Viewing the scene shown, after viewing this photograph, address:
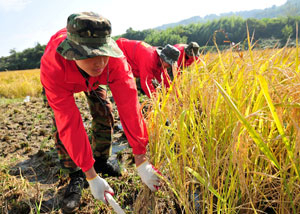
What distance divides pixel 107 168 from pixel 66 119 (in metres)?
0.72

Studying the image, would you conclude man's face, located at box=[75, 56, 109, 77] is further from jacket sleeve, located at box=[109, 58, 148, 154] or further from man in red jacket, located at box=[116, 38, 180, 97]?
man in red jacket, located at box=[116, 38, 180, 97]

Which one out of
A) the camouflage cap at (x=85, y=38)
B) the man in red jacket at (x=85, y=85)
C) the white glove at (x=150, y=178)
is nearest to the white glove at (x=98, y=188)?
the man in red jacket at (x=85, y=85)

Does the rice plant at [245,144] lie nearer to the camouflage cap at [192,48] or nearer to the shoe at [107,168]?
the shoe at [107,168]

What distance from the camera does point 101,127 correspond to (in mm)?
1859

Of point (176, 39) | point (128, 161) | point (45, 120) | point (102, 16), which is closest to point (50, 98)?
point (102, 16)

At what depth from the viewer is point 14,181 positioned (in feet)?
5.47

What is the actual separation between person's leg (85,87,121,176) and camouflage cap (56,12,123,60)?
2.29ft

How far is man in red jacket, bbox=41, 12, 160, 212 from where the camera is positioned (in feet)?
3.69

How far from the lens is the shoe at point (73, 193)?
143 cm

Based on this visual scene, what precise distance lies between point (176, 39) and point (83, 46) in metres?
46.4

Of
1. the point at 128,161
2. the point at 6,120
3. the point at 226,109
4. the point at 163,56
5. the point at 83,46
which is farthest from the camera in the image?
the point at 6,120

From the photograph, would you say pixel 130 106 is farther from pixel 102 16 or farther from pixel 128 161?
pixel 128 161

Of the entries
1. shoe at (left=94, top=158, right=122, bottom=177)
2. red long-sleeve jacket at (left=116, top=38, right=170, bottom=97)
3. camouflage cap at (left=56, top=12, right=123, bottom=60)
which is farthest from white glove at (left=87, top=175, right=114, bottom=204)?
red long-sleeve jacket at (left=116, top=38, right=170, bottom=97)

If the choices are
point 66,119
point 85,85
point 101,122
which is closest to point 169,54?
point 101,122
